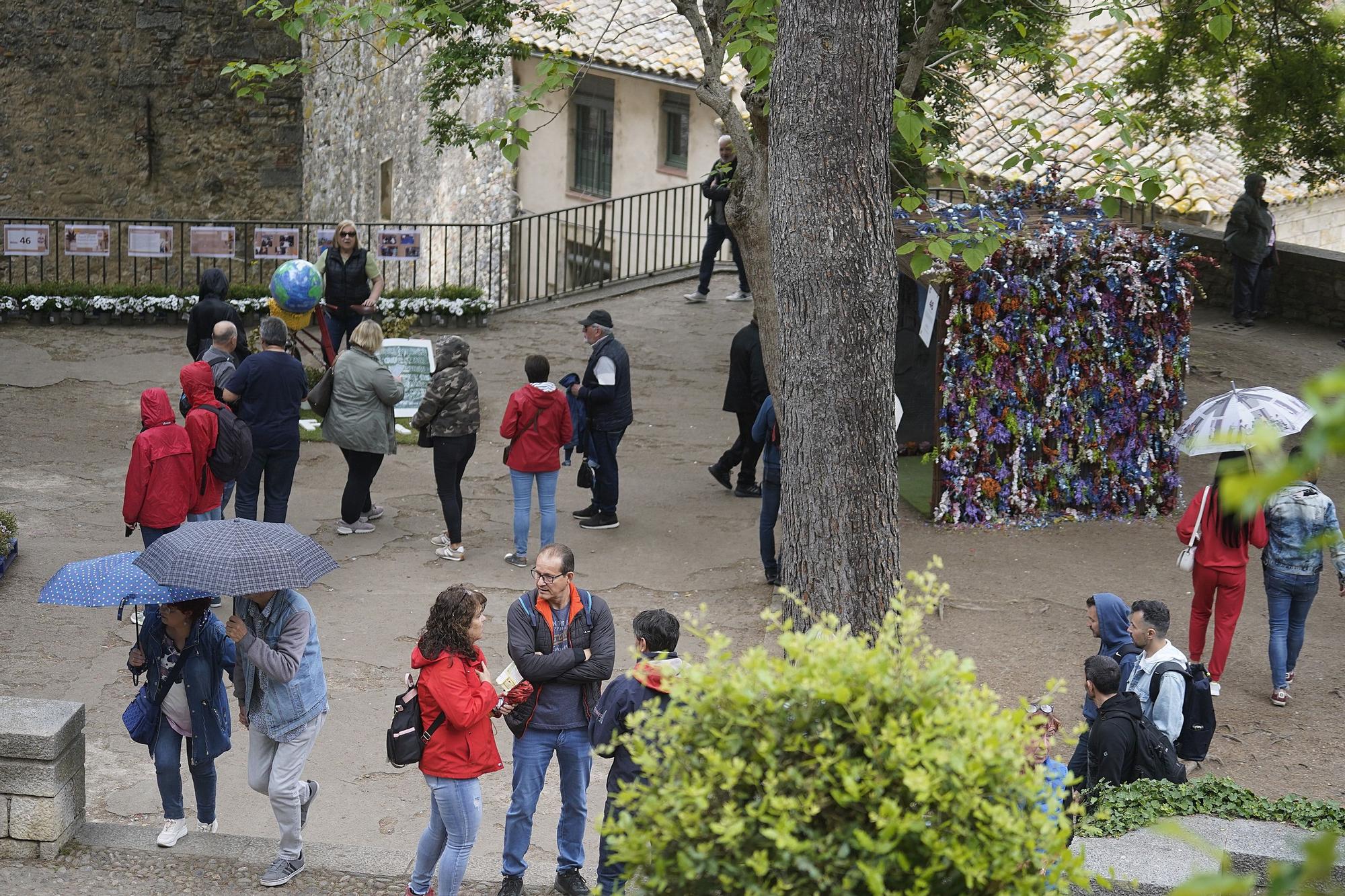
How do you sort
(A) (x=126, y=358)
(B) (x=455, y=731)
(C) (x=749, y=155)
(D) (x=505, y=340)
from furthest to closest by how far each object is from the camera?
(D) (x=505, y=340) < (A) (x=126, y=358) < (C) (x=749, y=155) < (B) (x=455, y=731)

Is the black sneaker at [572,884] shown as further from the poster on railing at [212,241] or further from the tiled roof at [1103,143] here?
the tiled roof at [1103,143]

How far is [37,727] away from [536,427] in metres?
4.37

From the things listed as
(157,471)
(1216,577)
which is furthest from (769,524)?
(157,471)

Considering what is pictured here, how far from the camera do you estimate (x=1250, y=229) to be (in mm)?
16547

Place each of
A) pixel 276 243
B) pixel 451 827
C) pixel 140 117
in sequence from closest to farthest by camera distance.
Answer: pixel 451 827, pixel 276 243, pixel 140 117

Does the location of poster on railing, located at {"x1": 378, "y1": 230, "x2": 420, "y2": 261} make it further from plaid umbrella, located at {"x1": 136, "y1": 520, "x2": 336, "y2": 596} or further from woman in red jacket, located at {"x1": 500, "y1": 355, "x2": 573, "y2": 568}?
plaid umbrella, located at {"x1": 136, "y1": 520, "x2": 336, "y2": 596}

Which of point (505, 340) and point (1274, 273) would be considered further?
point (1274, 273)

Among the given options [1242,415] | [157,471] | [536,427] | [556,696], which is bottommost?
[556,696]

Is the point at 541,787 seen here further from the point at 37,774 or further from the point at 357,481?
the point at 357,481

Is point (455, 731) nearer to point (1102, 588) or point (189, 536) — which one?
point (189, 536)

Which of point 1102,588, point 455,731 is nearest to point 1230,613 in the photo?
point 1102,588

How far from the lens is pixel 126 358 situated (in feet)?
48.1

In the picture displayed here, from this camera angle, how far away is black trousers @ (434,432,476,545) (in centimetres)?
960

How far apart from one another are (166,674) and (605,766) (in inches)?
94.7
